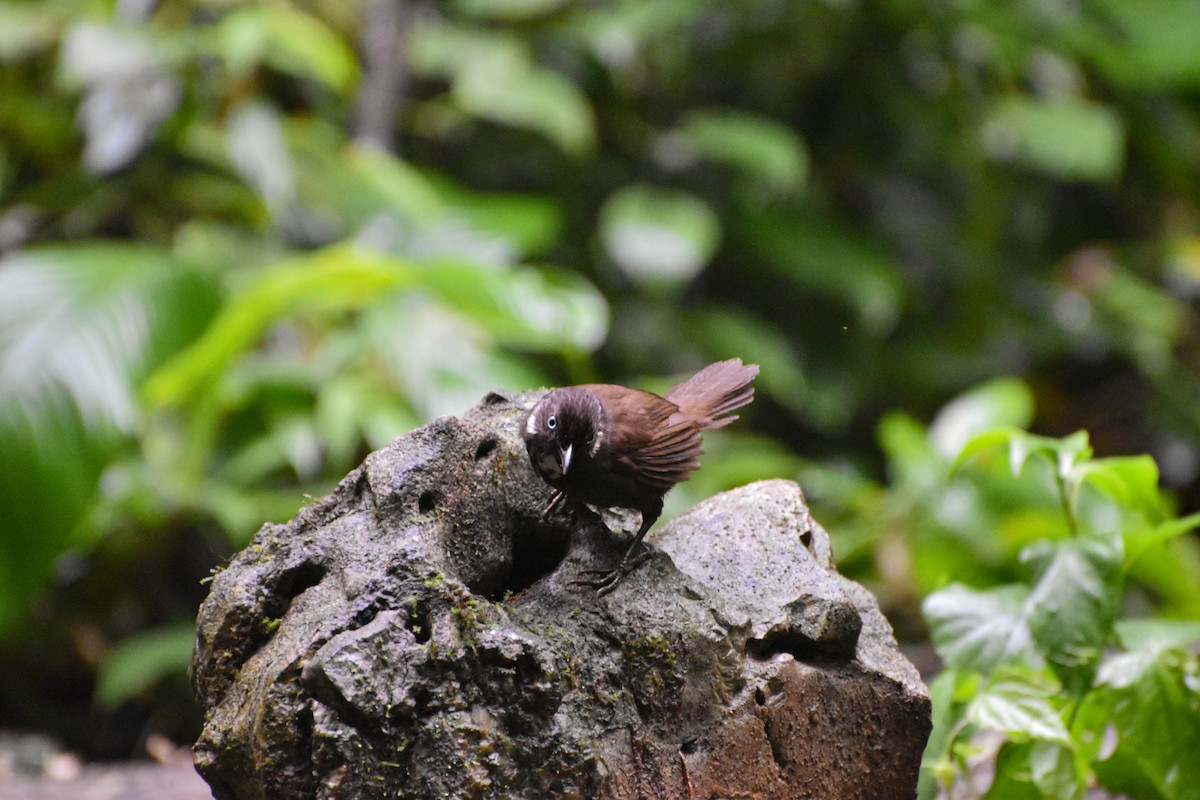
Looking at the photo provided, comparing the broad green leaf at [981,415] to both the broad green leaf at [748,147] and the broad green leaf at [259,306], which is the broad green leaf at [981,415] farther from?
the broad green leaf at [259,306]

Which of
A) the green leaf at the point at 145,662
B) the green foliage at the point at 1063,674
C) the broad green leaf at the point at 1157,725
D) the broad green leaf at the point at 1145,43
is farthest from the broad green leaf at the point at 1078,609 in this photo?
the broad green leaf at the point at 1145,43

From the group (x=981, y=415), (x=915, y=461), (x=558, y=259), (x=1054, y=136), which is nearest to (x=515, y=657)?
(x=915, y=461)

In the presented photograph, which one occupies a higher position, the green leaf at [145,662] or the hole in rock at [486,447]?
the hole in rock at [486,447]

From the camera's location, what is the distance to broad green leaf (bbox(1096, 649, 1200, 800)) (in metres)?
2.07

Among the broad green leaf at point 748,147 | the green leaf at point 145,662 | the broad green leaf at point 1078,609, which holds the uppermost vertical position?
the broad green leaf at point 1078,609

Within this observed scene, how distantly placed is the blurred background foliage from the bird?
3.75ft

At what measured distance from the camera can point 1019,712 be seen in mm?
1973

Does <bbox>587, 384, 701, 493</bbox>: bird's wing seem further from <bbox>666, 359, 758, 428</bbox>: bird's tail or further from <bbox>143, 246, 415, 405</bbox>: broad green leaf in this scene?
<bbox>143, 246, 415, 405</bbox>: broad green leaf

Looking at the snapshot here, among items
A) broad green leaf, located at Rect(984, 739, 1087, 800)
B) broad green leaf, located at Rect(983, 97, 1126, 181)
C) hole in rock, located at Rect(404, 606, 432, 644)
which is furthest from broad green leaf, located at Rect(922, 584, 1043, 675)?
broad green leaf, located at Rect(983, 97, 1126, 181)

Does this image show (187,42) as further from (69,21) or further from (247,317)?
(247,317)

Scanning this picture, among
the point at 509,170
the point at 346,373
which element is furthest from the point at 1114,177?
the point at 346,373

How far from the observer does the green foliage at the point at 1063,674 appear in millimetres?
2020

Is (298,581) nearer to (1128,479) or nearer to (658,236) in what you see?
(1128,479)

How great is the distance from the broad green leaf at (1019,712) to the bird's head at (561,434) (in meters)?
0.90
